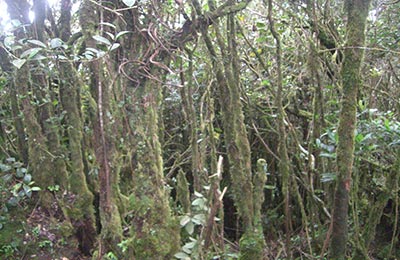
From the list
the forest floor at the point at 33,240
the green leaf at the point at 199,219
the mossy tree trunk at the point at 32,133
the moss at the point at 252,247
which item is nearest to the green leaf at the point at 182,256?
the green leaf at the point at 199,219

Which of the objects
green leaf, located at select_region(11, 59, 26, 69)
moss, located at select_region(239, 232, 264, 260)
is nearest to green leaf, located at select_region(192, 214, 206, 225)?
moss, located at select_region(239, 232, 264, 260)

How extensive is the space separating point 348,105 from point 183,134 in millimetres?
3133

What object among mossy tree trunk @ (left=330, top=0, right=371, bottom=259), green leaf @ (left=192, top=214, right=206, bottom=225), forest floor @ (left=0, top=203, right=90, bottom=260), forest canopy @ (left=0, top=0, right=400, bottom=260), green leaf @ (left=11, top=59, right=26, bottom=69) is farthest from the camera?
forest floor @ (left=0, top=203, right=90, bottom=260)

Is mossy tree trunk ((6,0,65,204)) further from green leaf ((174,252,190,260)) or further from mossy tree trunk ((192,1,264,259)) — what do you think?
green leaf ((174,252,190,260))

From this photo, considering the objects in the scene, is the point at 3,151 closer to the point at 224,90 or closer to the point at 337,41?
the point at 224,90

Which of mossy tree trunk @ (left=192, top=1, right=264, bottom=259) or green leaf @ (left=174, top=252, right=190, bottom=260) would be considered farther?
mossy tree trunk @ (left=192, top=1, right=264, bottom=259)

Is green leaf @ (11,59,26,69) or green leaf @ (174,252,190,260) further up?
green leaf @ (11,59,26,69)

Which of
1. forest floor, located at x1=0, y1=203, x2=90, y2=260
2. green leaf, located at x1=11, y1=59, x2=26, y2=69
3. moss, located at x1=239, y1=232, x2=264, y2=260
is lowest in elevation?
forest floor, located at x1=0, y1=203, x2=90, y2=260

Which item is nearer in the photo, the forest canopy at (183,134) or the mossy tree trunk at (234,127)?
the forest canopy at (183,134)

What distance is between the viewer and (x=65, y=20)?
397cm

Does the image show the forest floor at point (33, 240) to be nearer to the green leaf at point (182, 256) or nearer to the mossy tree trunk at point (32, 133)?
the mossy tree trunk at point (32, 133)

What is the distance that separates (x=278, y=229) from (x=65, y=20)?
346 cm

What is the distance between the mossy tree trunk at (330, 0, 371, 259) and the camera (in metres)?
2.78

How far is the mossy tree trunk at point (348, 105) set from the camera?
2777mm
